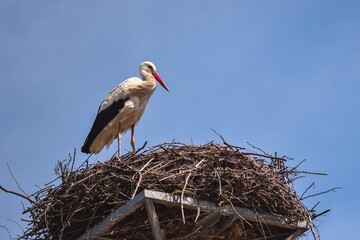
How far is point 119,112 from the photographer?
39.5 feet

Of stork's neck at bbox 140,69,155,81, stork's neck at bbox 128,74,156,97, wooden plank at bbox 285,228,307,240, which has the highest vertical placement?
stork's neck at bbox 140,69,155,81

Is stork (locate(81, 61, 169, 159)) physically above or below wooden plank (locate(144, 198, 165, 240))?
above

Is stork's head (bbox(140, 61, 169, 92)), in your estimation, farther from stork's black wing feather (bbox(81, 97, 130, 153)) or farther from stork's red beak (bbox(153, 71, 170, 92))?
stork's black wing feather (bbox(81, 97, 130, 153))

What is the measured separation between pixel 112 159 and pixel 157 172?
21.4 inches

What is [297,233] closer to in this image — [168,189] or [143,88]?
[168,189]

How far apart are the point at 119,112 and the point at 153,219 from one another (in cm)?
403

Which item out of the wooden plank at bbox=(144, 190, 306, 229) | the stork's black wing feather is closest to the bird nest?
the wooden plank at bbox=(144, 190, 306, 229)

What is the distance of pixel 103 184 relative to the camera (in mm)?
8602

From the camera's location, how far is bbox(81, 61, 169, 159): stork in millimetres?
12070

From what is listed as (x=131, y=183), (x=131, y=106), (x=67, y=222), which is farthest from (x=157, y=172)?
(x=131, y=106)

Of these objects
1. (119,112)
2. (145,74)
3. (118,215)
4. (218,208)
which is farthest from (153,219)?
(145,74)

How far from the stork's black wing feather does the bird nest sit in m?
2.93

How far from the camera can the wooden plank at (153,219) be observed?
811 cm

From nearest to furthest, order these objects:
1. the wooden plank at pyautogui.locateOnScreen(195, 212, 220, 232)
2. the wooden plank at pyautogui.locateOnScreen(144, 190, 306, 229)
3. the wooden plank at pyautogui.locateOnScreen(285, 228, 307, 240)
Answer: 1. the wooden plank at pyautogui.locateOnScreen(144, 190, 306, 229)
2. the wooden plank at pyautogui.locateOnScreen(195, 212, 220, 232)
3. the wooden plank at pyautogui.locateOnScreen(285, 228, 307, 240)
